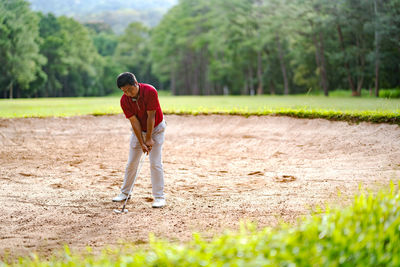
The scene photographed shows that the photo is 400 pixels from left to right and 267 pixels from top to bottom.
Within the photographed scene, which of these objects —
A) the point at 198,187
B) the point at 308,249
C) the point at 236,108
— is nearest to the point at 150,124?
the point at 198,187

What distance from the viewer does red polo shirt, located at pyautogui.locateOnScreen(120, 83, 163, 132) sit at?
18.7ft

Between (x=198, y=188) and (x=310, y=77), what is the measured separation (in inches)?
1919

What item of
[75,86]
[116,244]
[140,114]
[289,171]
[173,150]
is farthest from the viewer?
[75,86]

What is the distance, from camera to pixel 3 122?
13.0m

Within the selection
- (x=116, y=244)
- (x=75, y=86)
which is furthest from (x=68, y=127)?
(x=75, y=86)

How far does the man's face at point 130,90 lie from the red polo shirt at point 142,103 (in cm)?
12

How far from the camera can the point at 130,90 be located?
552cm

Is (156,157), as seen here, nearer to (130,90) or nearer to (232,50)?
(130,90)

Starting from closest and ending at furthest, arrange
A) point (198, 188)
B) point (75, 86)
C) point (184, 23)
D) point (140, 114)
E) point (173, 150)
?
point (140, 114), point (198, 188), point (173, 150), point (184, 23), point (75, 86)

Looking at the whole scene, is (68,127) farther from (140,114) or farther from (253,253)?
(253,253)

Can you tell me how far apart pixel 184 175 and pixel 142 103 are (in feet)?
8.88

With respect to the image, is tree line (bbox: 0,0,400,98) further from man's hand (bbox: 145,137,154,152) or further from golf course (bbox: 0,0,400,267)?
man's hand (bbox: 145,137,154,152)

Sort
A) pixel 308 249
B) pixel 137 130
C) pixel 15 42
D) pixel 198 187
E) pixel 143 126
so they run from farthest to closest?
pixel 15 42 → pixel 198 187 → pixel 143 126 → pixel 137 130 → pixel 308 249

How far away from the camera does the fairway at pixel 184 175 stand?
4.82m
